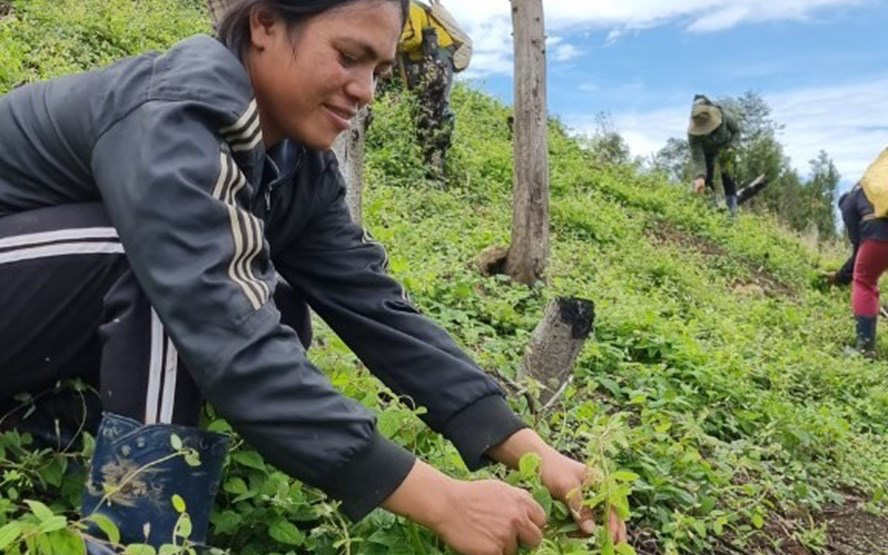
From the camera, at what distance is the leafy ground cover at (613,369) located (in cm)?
192

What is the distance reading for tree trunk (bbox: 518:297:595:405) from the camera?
10.0 feet

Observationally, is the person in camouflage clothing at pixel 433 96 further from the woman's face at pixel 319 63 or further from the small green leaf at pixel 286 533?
A: the small green leaf at pixel 286 533

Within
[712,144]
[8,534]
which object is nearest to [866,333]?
[712,144]

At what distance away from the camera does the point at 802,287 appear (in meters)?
11.4

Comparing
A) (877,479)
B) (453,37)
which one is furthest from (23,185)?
(453,37)

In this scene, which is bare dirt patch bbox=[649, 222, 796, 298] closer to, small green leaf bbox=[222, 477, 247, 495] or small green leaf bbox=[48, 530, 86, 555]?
small green leaf bbox=[222, 477, 247, 495]

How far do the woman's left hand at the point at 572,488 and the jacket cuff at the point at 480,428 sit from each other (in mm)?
128

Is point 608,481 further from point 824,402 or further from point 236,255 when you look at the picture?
point 824,402

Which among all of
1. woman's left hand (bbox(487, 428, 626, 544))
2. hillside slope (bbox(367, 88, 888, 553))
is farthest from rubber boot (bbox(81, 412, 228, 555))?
hillside slope (bbox(367, 88, 888, 553))

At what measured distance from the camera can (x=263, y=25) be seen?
1784 millimetres

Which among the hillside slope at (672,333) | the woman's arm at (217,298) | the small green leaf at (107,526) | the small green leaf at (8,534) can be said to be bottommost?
the hillside slope at (672,333)

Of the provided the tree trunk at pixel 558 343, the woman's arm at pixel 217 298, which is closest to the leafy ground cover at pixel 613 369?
the tree trunk at pixel 558 343

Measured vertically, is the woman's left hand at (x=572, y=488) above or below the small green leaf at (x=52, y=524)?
below

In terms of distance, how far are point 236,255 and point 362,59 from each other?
1.59 feet
